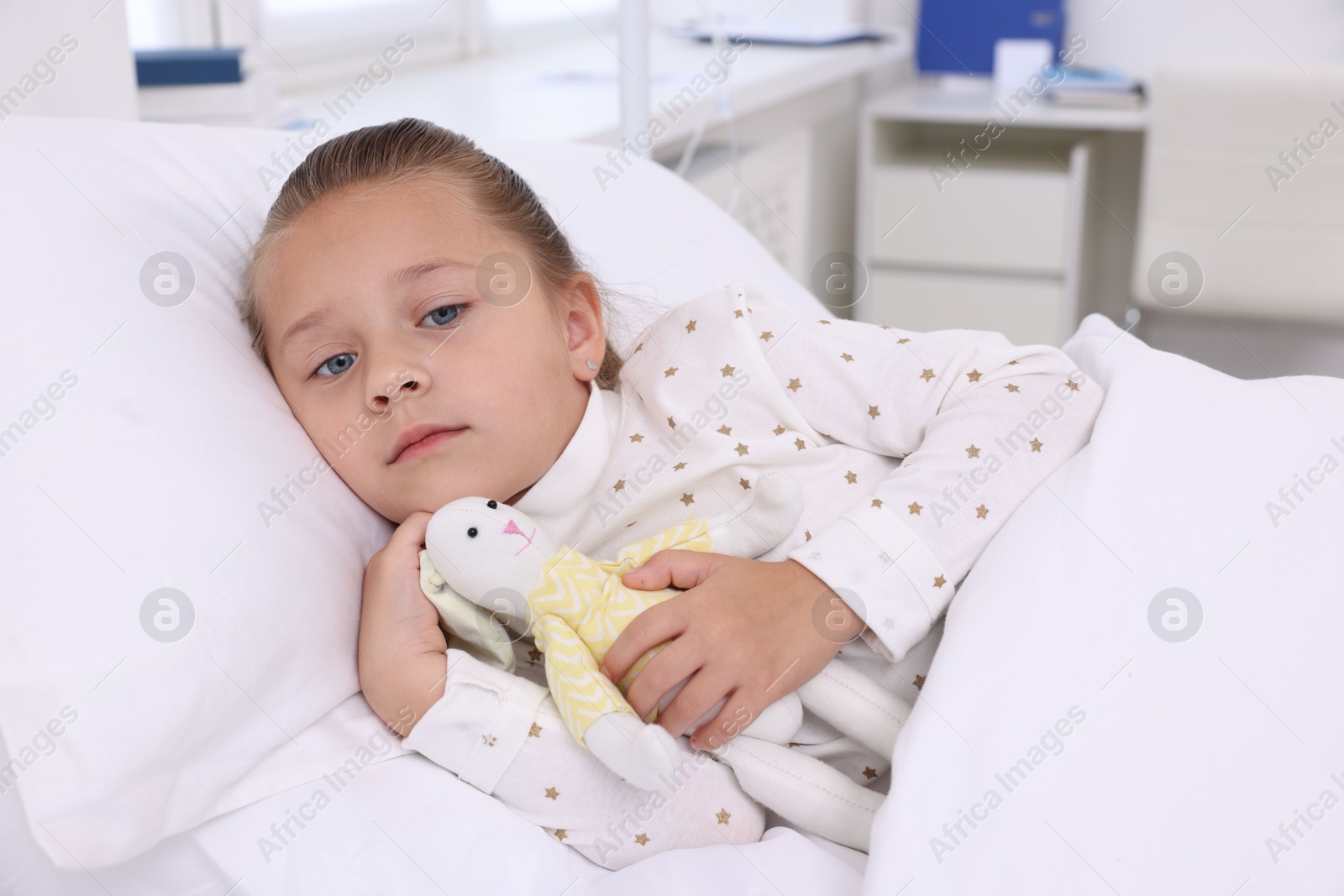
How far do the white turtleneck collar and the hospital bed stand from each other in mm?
140

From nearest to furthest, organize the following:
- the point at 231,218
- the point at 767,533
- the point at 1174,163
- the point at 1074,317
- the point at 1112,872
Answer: the point at 1112,872 < the point at 767,533 < the point at 231,218 < the point at 1174,163 < the point at 1074,317

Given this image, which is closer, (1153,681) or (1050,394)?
(1153,681)

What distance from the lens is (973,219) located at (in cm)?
249

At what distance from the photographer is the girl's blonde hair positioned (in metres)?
0.86

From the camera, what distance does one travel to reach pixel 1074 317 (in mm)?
2686

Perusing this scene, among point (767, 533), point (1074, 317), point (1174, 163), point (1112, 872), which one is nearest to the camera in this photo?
point (1112, 872)

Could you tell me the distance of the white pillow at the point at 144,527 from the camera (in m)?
0.58

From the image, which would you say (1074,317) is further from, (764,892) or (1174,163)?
(764,892)

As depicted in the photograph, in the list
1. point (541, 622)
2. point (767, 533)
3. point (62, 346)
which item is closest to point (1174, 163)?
point (767, 533)

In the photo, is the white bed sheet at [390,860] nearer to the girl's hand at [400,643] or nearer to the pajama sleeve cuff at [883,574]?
the girl's hand at [400,643]

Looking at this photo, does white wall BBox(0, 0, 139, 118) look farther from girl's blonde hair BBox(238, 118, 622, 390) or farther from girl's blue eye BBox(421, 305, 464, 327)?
girl's blue eye BBox(421, 305, 464, 327)

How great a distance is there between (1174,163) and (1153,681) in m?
1.83

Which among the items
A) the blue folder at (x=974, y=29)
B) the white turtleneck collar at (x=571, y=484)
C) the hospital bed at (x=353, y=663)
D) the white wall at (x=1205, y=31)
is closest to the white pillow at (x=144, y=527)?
the hospital bed at (x=353, y=663)

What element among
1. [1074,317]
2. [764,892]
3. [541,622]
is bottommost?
[1074,317]
